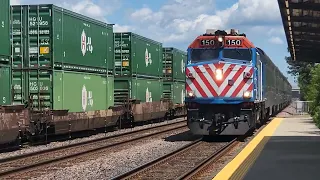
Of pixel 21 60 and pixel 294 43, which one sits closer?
pixel 21 60

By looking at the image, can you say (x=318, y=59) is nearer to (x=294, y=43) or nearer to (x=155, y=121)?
(x=294, y=43)

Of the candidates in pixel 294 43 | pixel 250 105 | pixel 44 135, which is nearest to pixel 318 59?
pixel 294 43

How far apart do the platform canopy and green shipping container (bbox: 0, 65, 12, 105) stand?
9443mm

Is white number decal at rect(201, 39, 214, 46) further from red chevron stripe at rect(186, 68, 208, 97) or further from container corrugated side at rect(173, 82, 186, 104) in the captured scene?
container corrugated side at rect(173, 82, 186, 104)

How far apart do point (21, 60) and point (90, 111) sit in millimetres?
3867

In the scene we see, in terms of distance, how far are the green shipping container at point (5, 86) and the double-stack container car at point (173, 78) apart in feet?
59.9

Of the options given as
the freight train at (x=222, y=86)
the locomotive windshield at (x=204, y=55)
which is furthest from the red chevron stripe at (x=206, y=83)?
the locomotive windshield at (x=204, y=55)

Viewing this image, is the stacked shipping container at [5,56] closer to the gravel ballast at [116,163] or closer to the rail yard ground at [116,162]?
the rail yard ground at [116,162]

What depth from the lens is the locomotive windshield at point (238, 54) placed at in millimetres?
16281

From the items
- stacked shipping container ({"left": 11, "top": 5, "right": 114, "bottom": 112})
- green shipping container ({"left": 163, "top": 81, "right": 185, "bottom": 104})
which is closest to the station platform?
stacked shipping container ({"left": 11, "top": 5, "right": 114, "bottom": 112})

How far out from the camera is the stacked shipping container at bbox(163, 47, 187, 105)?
107ft

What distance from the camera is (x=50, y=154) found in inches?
539

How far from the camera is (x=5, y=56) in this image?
1440 cm

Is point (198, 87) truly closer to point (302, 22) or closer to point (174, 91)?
point (302, 22)
